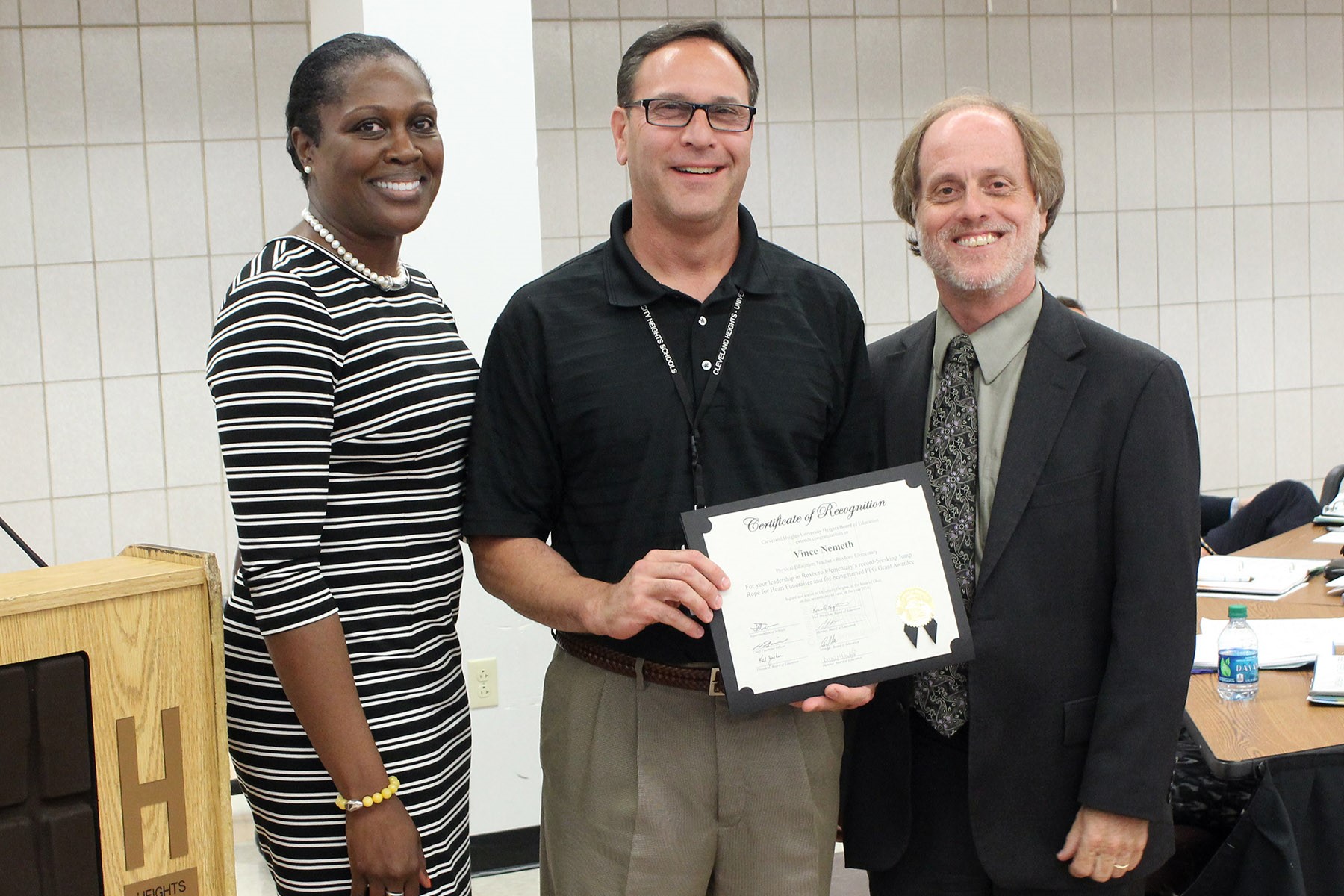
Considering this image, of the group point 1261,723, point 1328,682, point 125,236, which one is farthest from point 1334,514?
point 125,236

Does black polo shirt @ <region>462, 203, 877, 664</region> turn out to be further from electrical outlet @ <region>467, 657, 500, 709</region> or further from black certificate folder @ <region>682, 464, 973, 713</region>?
electrical outlet @ <region>467, 657, 500, 709</region>

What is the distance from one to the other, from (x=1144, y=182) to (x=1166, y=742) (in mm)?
4073

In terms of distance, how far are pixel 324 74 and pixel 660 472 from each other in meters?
0.72

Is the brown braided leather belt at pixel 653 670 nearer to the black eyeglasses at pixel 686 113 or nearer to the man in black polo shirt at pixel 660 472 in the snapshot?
the man in black polo shirt at pixel 660 472

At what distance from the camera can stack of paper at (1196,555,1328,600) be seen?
3.46m

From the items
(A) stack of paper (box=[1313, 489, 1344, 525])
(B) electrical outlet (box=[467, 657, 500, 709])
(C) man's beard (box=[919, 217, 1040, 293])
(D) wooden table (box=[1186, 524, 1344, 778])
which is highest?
(C) man's beard (box=[919, 217, 1040, 293])

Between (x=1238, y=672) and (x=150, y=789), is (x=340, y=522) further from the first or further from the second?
(x=1238, y=672)

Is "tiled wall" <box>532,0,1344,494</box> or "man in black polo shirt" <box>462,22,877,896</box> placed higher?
"tiled wall" <box>532,0,1344,494</box>

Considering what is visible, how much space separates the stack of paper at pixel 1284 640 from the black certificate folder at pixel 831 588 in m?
1.35

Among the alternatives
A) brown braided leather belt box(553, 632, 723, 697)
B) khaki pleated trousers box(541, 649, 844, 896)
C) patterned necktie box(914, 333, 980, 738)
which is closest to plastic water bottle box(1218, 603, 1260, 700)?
patterned necktie box(914, 333, 980, 738)

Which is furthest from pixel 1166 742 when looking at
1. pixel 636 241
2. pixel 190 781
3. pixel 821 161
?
pixel 821 161

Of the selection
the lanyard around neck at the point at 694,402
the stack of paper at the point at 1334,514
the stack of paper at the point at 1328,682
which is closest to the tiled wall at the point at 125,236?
the lanyard around neck at the point at 694,402

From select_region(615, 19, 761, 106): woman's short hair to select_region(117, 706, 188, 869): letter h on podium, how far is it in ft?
3.52

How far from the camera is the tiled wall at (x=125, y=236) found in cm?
411
